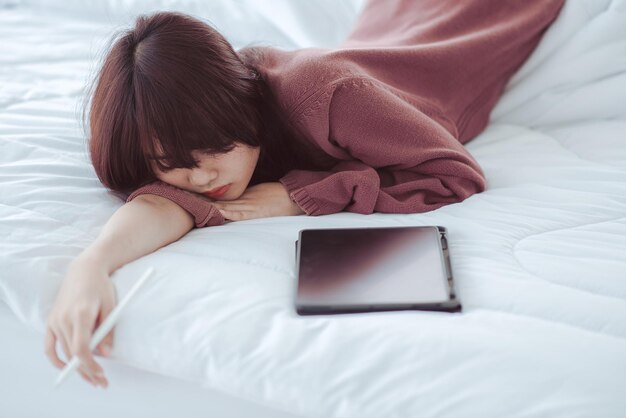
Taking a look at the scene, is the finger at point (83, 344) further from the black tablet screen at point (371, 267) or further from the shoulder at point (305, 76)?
the shoulder at point (305, 76)

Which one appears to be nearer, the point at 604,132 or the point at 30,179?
the point at 30,179

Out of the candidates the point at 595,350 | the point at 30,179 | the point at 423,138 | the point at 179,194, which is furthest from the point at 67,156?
the point at 595,350

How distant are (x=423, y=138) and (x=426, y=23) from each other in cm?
39

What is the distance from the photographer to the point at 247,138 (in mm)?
927

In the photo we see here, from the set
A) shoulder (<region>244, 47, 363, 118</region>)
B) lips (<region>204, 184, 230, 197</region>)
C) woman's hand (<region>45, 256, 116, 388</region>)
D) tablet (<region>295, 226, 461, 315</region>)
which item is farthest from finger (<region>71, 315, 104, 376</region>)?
shoulder (<region>244, 47, 363, 118</region>)

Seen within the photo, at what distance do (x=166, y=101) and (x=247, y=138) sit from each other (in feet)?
0.43

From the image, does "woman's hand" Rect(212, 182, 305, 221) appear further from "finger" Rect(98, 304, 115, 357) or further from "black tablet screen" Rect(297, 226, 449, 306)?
"finger" Rect(98, 304, 115, 357)

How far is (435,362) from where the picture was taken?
605 millimetres

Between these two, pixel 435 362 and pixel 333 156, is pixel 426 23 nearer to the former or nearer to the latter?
pixel 333 156

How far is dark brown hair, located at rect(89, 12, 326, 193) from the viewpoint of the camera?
0.84 meters

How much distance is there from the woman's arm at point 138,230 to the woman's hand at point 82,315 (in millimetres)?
29

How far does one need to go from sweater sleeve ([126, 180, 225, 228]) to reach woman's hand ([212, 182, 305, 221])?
1.1 inches

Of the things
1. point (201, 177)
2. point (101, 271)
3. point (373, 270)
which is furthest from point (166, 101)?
point (373, 270)

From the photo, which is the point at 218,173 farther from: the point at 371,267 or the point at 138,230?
the point at 371,267
